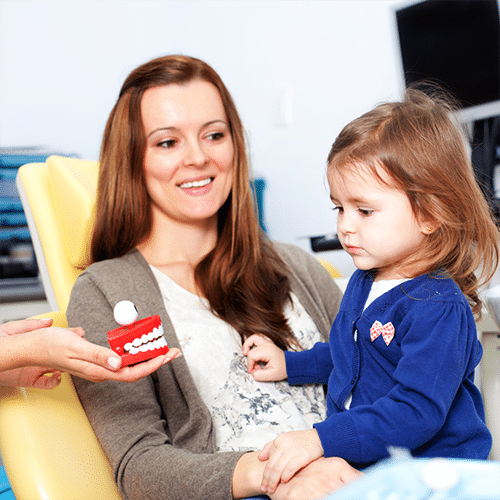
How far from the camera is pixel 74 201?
1.19 metres

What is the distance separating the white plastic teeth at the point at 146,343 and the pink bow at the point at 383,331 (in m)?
0.29

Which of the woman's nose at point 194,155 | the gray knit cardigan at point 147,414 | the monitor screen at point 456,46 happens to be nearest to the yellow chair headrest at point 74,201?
the gray knit cardigan at point 147,414

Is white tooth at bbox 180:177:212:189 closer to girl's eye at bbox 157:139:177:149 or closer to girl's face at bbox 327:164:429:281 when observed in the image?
girl's eye at bbox 157:139:177:149

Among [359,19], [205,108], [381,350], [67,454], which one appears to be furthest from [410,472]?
[359,19]

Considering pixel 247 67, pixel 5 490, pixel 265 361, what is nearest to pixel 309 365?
pixel 265 361

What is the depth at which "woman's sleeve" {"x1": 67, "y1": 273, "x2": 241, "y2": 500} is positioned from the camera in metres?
0.70

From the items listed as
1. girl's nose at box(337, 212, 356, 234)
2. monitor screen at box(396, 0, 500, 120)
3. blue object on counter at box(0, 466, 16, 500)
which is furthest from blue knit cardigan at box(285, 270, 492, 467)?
monitor screen at box(396, 0, 500, 120)

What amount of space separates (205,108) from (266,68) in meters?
1.44

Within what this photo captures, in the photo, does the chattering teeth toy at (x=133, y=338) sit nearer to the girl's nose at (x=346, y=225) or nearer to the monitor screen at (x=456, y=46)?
the girl's nose at (x=346, y=225)

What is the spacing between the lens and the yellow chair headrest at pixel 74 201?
115 centimetres

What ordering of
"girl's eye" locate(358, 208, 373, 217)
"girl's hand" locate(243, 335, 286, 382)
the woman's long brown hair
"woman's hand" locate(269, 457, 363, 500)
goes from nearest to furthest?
"woman's hand" locate(269, 457, 363, 500)
"girl's eye" locate(358, 208, 373, 217)
"girl's hand" locate(243, 335, 286, 382)
the woman's long brown hair

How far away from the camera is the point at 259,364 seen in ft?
3.13

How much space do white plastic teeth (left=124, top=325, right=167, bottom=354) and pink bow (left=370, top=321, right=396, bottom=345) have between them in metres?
0.29

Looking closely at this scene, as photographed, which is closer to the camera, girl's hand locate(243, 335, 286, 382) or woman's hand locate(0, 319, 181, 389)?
A: woman's hand locate(0, 319, 181, 389)
